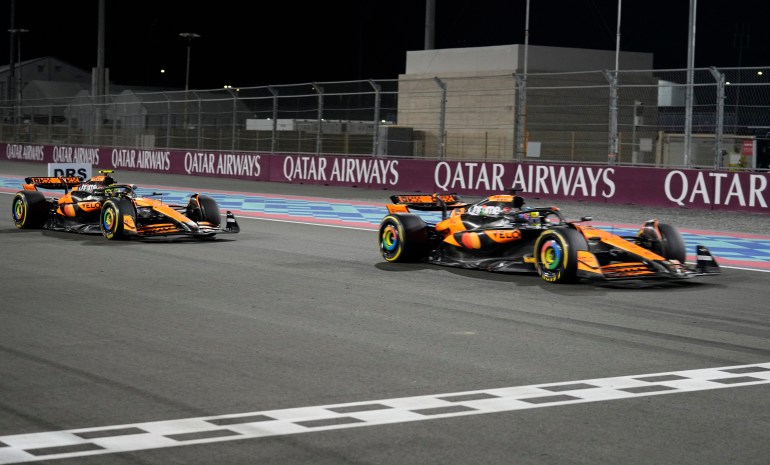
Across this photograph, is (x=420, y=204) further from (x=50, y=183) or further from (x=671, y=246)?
(x=50, y=183)

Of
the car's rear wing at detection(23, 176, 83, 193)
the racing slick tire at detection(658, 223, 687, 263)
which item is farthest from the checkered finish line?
the car's rear wing at detection(23, 176, 83, 193)

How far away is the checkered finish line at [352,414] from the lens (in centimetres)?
523

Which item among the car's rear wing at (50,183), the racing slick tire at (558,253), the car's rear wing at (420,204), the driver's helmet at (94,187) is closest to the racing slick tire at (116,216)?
the driver's helmet at (94,187)

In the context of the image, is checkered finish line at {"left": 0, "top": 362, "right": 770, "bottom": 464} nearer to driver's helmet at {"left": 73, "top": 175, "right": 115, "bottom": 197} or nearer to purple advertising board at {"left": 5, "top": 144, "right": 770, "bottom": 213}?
driver's helmet at {"left": 73, "top": 175, "right": 115, "bottom": 197}

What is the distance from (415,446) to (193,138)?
3352 cm

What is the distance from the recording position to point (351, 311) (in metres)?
9.52

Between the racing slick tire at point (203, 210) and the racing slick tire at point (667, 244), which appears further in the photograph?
the racing slick tire at point (203, 210)

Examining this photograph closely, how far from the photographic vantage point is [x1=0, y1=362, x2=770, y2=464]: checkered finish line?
523 centimetres

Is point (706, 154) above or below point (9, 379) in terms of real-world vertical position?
above

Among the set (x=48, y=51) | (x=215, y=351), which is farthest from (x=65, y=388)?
(x=48, y=51)

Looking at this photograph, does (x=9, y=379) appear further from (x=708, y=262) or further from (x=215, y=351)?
(x=708, y=262)

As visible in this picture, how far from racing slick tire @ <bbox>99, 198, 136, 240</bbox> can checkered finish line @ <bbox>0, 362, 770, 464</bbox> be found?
9464mm

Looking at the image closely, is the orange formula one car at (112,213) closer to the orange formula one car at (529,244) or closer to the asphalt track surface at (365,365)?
the asphalt track surface at (365,365)

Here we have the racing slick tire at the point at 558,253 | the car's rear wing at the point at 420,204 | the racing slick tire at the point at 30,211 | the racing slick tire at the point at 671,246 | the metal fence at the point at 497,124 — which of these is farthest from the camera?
the metal fence at the point at 497,124
